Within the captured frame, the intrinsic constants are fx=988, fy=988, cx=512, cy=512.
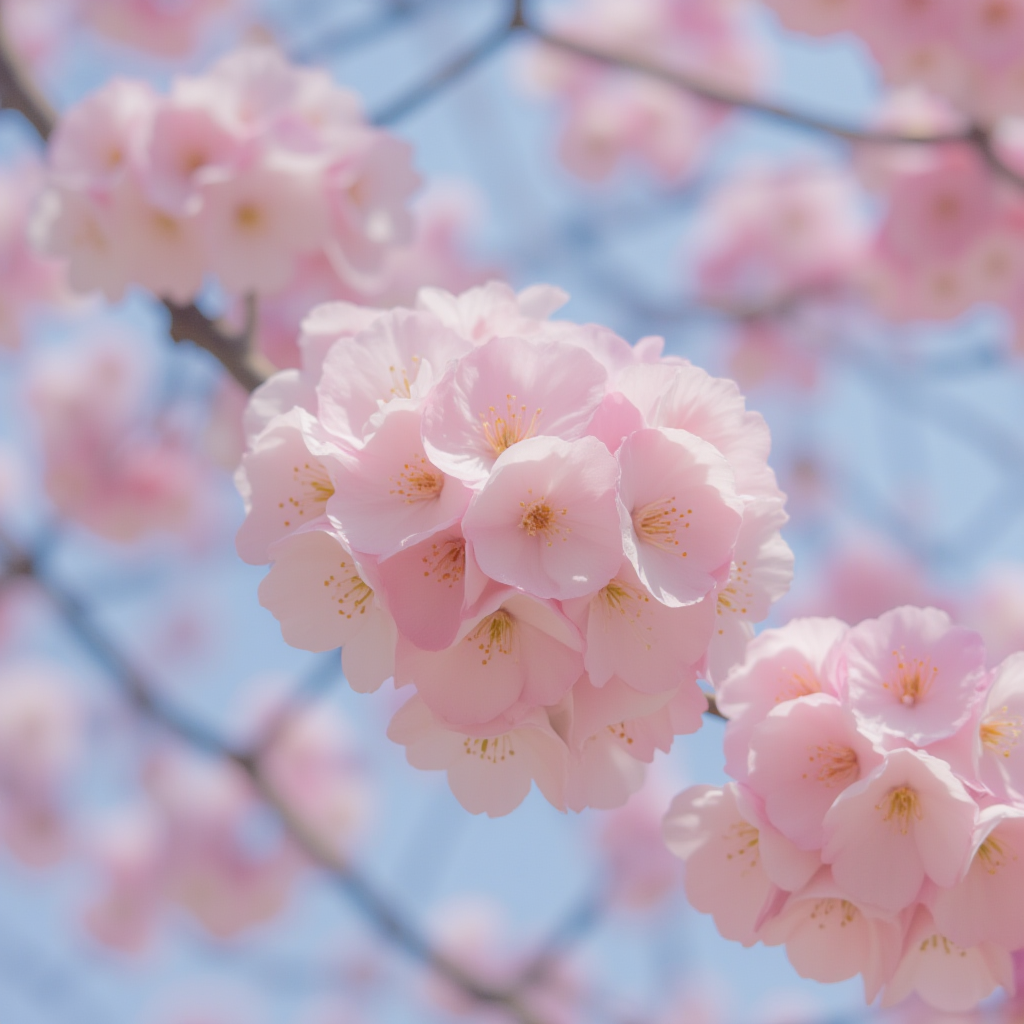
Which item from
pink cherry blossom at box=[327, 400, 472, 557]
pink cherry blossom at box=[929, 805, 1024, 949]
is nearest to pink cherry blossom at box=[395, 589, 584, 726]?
pink cherry blossom at box=[327, 400, 472, 557]

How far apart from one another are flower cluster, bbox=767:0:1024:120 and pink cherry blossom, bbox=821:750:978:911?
2317 mm

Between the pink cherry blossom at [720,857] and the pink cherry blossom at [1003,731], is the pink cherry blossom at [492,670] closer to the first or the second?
the pink cherry blossom at [720,857]

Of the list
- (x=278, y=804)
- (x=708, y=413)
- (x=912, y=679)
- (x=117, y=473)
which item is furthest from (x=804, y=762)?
(x=117, y=473)

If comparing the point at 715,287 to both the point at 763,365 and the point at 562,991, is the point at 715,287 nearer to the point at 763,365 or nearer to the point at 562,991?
the point at 763,365

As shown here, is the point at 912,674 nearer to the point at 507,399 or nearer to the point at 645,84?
the point at 507,399

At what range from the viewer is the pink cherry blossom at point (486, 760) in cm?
101

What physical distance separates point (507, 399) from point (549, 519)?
0.13 metres

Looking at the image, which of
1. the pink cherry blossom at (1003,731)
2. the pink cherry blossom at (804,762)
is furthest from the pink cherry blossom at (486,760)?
the pink cherry blossom at (1003,731)

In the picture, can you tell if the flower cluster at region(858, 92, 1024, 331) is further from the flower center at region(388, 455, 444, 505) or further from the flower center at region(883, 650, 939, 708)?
the flower center at region(388, 455, 444, 505)

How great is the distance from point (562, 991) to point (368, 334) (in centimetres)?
376

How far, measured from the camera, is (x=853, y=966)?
3.51ft

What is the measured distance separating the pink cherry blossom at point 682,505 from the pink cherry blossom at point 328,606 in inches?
10.6

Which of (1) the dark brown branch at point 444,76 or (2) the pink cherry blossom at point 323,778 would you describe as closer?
(1) the dark brown branch at point 444,76

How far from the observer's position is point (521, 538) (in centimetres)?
90
